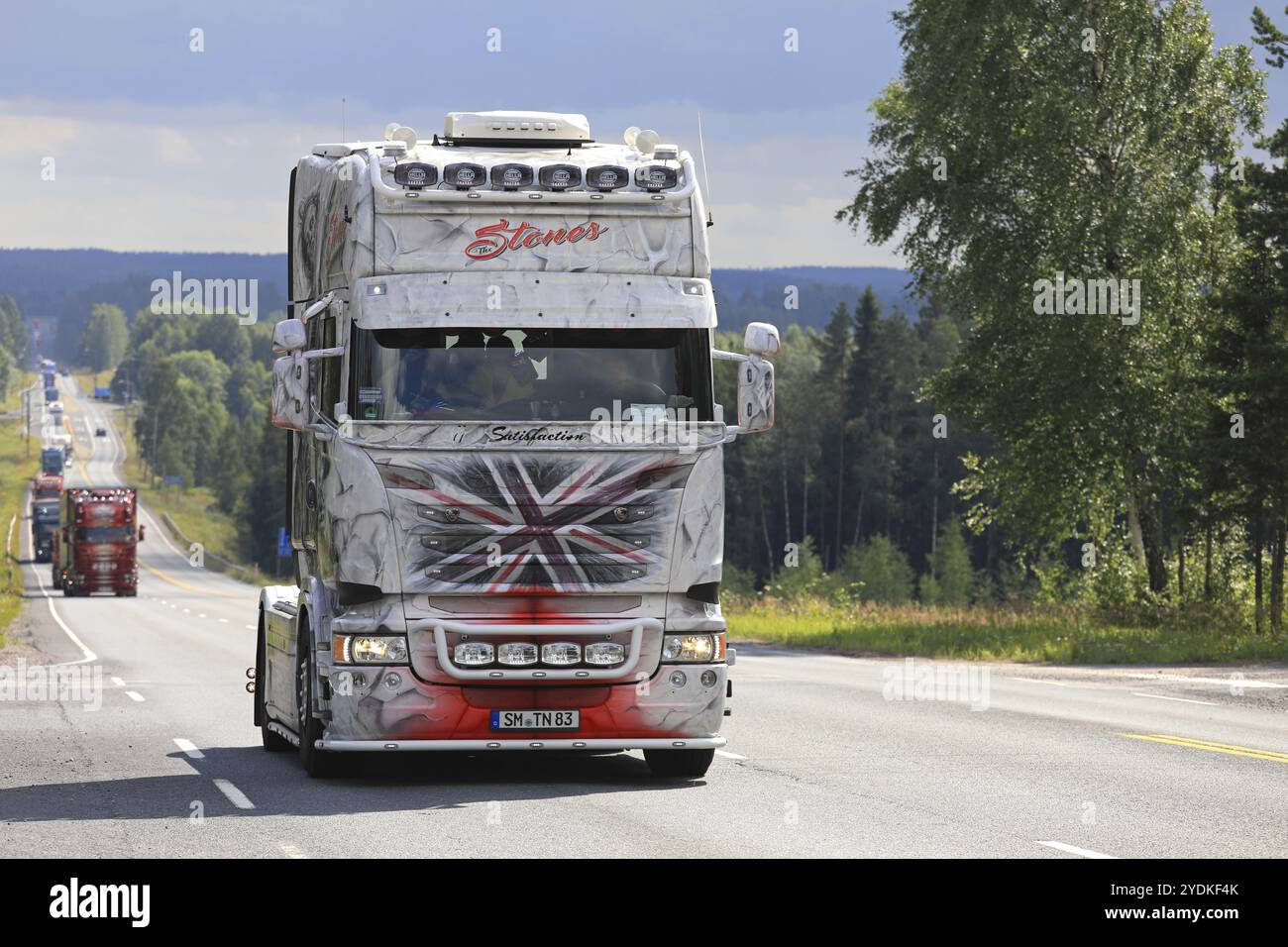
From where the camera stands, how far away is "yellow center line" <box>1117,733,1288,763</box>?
620 inches

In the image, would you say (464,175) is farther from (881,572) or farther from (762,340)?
(881,572)

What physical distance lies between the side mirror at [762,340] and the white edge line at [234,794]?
458 cm

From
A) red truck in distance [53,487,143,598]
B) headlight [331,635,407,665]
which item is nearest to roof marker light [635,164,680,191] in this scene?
Result: headlight [331,635,407,665]

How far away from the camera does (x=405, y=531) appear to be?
12.8m

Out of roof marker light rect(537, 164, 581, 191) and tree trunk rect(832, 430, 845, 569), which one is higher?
roof marker light rect(537, 164, 581, 191)

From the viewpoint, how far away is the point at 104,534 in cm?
7662

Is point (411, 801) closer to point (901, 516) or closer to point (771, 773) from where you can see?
point (771, 773)

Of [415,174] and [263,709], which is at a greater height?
[415,174]

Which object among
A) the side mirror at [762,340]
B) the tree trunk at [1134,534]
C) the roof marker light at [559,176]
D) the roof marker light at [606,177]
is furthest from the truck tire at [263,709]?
the tree trunk at [1134,534]

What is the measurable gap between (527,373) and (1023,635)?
23022 mm

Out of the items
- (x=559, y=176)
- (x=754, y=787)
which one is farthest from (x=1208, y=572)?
(x=559, y=176)

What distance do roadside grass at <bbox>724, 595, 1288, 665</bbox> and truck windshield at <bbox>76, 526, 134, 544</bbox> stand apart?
3961cm

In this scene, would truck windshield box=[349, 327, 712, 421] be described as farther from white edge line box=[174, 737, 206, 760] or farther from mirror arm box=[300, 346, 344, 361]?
white edge line box=[174, 737, 206, 760]
